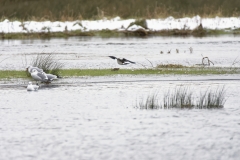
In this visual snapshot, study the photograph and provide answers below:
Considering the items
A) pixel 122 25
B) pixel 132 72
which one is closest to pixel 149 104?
pixel 132 72

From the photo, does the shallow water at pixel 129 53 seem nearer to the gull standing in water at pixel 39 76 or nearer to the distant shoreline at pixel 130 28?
the gull standing in water at pixel 39 76

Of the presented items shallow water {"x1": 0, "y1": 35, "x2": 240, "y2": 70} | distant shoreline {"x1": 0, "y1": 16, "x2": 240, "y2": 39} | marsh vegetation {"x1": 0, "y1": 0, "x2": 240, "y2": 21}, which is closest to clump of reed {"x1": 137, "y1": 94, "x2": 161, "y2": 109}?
shallow water {"x1": 0, "y1": 35, "x2": 240, "y2": 70}

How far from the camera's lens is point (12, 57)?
120 feet

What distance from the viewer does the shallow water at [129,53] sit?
31.9 metres

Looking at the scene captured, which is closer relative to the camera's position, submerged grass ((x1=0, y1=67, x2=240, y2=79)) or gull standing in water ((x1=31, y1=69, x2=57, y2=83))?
gull standing in water ((x1=31, y1=69, x2=57, y2=83))

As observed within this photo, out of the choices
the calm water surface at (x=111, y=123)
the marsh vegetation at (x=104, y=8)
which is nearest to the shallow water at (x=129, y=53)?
the calm water surface at (x=111, y=123)

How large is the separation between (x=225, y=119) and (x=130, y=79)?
8.34 metres

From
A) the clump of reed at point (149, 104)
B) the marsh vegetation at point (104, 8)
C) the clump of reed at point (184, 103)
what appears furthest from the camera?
the marsh vegetation at point (104, 8)

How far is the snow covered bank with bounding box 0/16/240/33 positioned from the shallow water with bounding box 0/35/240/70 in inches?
419

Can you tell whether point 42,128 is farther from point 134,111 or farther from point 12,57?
point 12,57

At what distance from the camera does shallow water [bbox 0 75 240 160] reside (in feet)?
46.1

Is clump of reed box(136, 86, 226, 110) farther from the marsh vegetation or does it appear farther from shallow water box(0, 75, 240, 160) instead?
the marsh vegetation

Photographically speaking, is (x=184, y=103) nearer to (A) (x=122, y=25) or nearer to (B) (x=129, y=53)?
(B) (x=129, y=53)

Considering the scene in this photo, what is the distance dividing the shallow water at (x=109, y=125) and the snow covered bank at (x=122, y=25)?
113 ft
